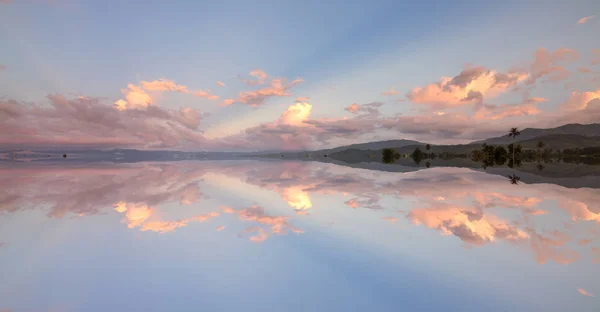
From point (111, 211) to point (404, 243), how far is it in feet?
54.7

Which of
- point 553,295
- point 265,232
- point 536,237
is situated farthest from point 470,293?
point 265,232

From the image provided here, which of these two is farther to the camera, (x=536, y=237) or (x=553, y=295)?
(x=536, y=237)

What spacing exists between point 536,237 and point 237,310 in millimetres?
12718

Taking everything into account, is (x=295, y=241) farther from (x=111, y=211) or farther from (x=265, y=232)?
(x=111, y=211)

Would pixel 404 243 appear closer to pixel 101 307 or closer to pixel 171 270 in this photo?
pixel 171 270

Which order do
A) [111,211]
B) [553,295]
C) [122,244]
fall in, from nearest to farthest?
[553,295] → [122,244] → [111,211]

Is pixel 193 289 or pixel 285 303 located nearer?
pixel 285 303

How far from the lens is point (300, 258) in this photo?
377 inches

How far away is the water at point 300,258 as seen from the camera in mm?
7098

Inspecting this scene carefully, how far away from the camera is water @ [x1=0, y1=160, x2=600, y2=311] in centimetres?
710

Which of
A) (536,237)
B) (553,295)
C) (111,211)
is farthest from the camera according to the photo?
(111,211)

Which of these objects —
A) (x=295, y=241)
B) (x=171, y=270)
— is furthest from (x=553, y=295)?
(x=171, y=270)

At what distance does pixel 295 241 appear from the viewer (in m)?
11.4

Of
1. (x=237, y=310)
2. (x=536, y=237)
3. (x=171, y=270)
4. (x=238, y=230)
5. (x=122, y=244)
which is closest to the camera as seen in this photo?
(x=237, y=310)
